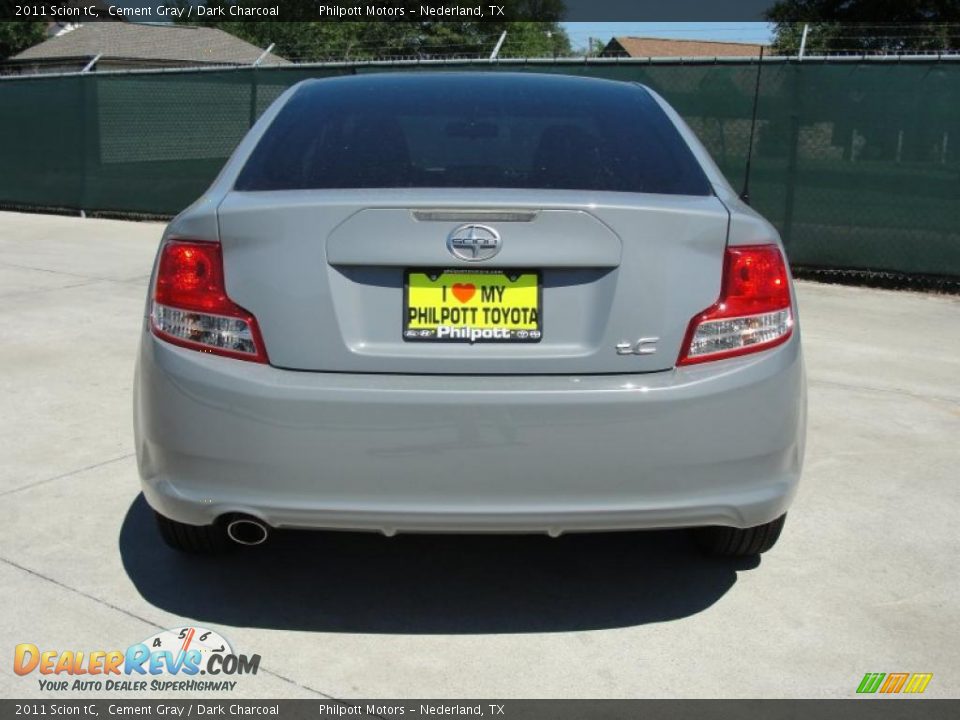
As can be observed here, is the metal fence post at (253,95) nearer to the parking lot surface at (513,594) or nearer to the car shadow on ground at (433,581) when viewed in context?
the parking lot surface at (513,594)

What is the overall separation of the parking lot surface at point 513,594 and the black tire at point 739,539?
8 centimetres

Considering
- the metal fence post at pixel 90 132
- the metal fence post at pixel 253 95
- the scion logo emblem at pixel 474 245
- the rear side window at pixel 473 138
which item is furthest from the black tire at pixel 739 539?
the metal fence post at pixel 90 132

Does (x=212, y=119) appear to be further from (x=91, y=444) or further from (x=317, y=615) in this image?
(x=317, y=615)

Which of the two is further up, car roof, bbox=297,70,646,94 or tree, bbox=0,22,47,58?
car roof, bbox=297,70,646,94

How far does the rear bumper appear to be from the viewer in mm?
2771

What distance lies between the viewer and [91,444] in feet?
16.0

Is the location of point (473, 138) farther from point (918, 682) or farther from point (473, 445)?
point (918, 682)

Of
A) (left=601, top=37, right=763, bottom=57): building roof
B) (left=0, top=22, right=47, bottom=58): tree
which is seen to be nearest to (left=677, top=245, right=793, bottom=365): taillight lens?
(left=0, top=22, right=47, bottom=58): tree

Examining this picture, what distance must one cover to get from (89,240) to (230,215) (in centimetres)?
1062

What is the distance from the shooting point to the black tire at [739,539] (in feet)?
11.2

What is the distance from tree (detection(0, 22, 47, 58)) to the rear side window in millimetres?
43737

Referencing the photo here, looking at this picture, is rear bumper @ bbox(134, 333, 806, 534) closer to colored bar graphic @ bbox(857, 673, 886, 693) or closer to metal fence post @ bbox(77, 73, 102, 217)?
colored bar graphic @ bbox(857, 673, 886, 693)

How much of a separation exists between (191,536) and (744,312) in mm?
1789

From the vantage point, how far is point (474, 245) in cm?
282
